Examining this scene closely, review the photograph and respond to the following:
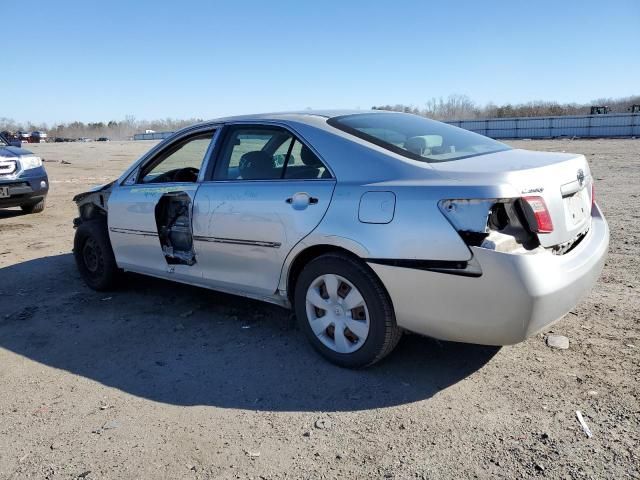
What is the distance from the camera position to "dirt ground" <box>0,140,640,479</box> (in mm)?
2727

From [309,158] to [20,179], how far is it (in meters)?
8.06

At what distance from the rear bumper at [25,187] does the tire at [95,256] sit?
4.88 m

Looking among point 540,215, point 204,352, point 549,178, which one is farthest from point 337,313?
point 549,178

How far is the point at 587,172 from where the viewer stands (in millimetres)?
3723

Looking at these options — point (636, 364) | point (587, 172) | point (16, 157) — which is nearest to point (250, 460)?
point (636, 364)

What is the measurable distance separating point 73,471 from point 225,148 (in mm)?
2574

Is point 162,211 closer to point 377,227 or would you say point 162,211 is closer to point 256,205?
point 256,205

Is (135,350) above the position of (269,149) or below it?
below

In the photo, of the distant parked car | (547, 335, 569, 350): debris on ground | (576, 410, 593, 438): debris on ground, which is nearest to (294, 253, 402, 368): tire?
(576, 410, 593, 438): debris on ground

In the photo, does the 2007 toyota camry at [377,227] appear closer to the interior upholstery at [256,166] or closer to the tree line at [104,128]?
the interior upholstery at [256,166]

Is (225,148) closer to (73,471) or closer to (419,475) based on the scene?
(73,471)

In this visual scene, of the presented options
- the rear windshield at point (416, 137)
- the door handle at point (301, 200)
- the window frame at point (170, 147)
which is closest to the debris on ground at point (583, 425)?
the rear windshield at point (416, 137)

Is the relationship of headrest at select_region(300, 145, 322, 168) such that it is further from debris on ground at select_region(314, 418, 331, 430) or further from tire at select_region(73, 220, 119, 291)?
tire at select_region(73, 220, 119, 291)

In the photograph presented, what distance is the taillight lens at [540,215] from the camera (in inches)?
118
